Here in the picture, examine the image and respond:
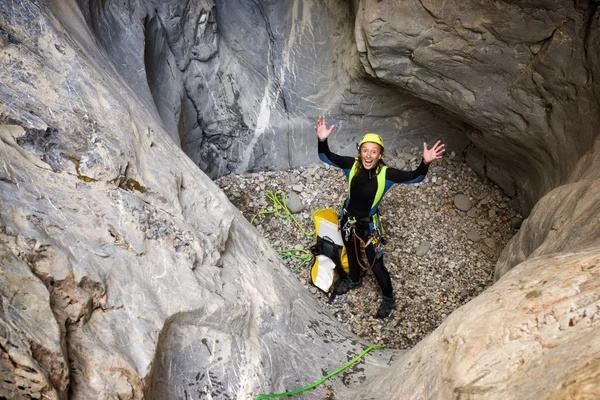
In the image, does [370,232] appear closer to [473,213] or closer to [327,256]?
[327,256]

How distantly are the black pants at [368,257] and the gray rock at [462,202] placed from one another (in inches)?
50.2

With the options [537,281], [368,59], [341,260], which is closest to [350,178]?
[341,260]

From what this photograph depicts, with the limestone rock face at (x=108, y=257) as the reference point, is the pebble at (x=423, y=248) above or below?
above

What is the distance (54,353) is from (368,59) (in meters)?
3.71

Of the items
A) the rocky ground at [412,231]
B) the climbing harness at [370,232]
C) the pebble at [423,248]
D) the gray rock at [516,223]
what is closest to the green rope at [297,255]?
the rocky ground at [412,231]

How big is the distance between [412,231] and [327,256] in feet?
3.21

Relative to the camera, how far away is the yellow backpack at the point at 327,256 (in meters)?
4.65

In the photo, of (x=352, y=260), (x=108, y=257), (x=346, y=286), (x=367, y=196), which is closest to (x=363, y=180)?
(x=367, y=196)

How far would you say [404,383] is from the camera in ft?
8.08

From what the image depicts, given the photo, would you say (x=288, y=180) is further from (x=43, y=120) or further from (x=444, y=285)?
(x=43, y=120)

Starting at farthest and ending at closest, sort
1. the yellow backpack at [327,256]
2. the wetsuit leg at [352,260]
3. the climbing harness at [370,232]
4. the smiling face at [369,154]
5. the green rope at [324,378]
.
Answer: the yellow backpack at [327,256]
the wetsuit leg at [352,260]
the climbing harness at [370,232]
the smiling face at [369,154]
the green rope at [324,378]

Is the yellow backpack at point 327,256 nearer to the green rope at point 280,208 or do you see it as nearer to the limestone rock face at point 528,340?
the green rope at point 280,208

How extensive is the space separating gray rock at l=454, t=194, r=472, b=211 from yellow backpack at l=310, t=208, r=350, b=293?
1.42m

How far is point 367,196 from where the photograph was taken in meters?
4.05
